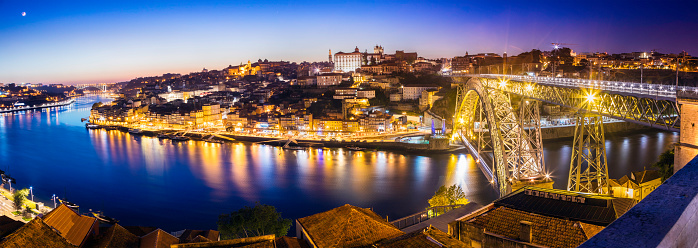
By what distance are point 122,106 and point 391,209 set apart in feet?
78.4

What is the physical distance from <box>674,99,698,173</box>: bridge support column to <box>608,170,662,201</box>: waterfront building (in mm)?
2098

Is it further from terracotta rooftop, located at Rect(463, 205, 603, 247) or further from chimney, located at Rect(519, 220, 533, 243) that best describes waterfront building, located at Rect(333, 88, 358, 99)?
chimney, located at Rect(519, 220, 533, 243)

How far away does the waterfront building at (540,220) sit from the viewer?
264 cm

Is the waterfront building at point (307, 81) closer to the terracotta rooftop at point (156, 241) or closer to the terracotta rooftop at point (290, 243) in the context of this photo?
the terracotta rooftop at point (156, 241)

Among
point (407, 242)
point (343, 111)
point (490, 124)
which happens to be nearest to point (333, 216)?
point (407, 242)

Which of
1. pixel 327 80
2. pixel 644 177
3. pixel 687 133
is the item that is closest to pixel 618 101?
pixel 687 133

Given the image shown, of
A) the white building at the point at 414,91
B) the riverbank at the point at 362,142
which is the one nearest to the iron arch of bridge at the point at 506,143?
the riverbank at the point at 362,142

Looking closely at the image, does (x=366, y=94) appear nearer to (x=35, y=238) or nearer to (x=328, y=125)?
(x=328, y=125)

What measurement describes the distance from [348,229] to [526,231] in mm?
1320

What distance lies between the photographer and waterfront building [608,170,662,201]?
4.54 m

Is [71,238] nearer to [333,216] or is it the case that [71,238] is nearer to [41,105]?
[333,216]

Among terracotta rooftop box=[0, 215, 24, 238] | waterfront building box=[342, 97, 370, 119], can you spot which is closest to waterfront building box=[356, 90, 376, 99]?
waterfront building box=[342, 97, 370, 119]

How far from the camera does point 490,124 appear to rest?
6547 millimetres

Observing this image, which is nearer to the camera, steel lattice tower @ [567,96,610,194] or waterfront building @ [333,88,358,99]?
steel lattice tower @ [567,96,610,194]
